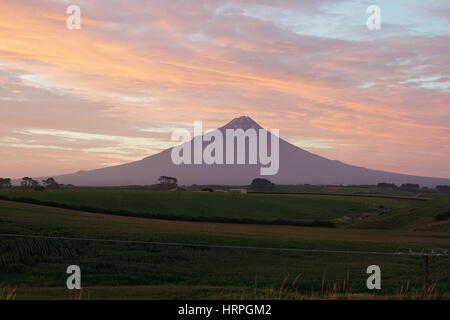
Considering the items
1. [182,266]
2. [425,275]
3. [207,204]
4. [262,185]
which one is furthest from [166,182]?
[425,275]

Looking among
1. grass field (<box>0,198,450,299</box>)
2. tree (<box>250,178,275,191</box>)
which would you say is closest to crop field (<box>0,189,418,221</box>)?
grass field (<box>0,198,450,299</box>)

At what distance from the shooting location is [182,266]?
26.6 m

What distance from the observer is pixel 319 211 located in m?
90.7

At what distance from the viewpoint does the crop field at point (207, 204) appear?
76062 millimetres

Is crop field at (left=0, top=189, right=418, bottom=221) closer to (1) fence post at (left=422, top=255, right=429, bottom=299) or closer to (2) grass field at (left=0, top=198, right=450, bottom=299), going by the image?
(2) grass field at (left=0, top=198, right=450, bottom=299)

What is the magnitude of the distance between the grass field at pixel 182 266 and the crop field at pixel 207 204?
36055 mm

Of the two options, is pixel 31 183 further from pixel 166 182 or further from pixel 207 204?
pixel 207 204

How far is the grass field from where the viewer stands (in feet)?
68.3
